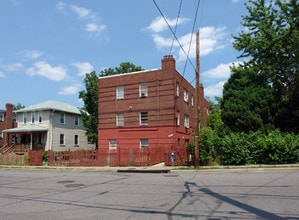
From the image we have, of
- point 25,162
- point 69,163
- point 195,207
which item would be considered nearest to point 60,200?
point 195,207

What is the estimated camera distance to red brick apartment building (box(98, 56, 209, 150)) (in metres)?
30.4

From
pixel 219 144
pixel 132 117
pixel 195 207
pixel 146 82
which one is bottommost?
pixel 195 207

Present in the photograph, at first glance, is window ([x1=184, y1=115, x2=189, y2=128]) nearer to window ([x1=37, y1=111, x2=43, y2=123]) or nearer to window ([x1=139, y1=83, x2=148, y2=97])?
window ([x1=139, y1=83, x2=148, y2=97])

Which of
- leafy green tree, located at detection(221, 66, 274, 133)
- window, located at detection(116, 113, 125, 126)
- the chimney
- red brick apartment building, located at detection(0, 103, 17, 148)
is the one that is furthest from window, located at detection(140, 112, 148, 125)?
red brick apartment building, located at detection(0, 103, 17, 148)

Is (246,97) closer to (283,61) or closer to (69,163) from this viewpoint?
(283,61)

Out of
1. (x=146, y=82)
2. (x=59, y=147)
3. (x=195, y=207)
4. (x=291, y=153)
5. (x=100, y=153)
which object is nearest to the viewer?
(x=195, y=207)

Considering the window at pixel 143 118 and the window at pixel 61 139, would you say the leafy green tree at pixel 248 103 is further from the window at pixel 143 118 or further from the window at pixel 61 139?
the window at pixel 61 139

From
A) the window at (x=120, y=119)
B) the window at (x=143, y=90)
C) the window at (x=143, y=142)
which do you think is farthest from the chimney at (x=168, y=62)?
the window at (x=143, y=142)

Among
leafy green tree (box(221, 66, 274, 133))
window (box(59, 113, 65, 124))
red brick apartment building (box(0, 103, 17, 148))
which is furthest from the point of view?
red brick apartment building (box(0, 103, 17, 148))

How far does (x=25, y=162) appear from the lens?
96.9 feet

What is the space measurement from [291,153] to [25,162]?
2280 centimetres

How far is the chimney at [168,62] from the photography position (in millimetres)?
30484

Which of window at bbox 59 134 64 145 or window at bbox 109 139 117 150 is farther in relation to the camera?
window at bbox 59 134 64 145

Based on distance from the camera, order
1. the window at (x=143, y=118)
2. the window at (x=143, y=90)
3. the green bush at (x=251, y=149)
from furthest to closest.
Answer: the window at (x=143, y=90) → the window at (x=143, y=118) → the green bush at (x=251, y=149)
